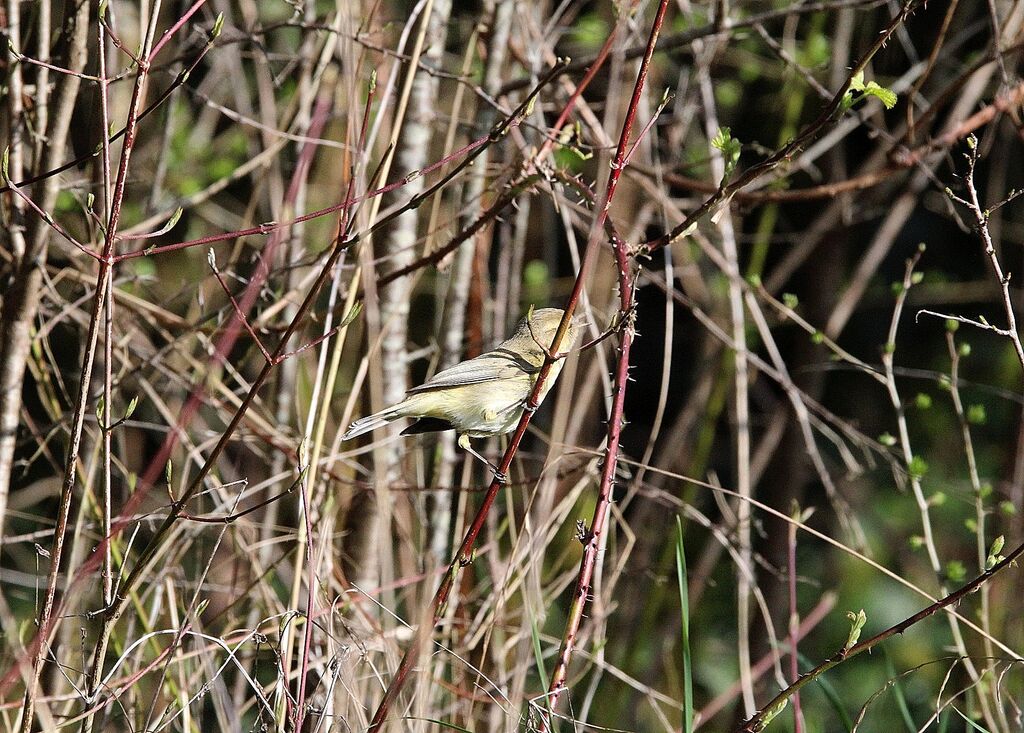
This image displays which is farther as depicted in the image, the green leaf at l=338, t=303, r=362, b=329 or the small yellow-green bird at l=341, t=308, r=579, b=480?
the small yellow-green bird at l=341, t=308, r=579, b=480

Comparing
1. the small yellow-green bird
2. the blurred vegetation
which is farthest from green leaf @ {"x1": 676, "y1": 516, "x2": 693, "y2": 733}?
the small yellow-green bird

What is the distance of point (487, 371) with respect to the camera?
105 inches

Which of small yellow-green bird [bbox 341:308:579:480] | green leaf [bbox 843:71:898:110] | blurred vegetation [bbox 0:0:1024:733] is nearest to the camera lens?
green leaf [bbox 843:71:898:110]

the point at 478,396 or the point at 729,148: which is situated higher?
the point at 729,148

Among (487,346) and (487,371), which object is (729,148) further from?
(487,346)

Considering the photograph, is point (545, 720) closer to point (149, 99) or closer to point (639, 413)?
point (149, 99)

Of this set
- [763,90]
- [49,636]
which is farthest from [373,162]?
[763,90]

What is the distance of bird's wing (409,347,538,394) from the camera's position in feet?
8.73

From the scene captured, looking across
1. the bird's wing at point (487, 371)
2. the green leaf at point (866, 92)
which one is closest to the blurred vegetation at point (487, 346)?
A: the green leaf at point (866, 92)

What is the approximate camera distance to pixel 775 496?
560cm

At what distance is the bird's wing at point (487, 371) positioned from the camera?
266 cm

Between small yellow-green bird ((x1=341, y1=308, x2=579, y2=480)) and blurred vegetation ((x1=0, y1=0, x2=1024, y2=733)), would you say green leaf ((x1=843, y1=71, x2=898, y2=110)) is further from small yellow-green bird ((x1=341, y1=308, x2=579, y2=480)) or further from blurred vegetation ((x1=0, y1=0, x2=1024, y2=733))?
small yellow-green bird ((x1=341, y1=308, x2=579, y2=480))

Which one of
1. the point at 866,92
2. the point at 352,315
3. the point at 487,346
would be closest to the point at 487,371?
the point at 487,346

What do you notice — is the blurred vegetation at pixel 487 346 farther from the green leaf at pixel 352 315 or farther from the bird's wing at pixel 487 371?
the bird's wing at pixel 487 371
